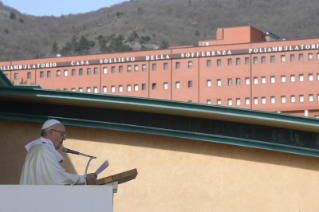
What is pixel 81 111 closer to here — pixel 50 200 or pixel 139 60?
pixel 50 200

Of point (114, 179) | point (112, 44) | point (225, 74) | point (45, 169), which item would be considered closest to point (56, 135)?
point (45, 169)

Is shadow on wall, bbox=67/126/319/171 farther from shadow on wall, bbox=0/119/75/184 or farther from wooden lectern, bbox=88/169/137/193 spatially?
wooden lectern, bbox=88/169/137/193

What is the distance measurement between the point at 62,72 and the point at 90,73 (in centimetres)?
572

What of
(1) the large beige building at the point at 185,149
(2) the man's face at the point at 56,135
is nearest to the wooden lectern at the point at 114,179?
(2) the man's face at the point at 56,135

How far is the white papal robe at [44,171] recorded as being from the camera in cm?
632

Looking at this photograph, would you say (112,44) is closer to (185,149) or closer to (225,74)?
(225,74)

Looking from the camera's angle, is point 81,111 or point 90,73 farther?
point 90,73

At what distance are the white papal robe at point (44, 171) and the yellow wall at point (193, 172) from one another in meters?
8.49

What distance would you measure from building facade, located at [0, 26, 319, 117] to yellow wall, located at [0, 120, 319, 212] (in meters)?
81.7

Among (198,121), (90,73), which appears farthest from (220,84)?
(198,121)

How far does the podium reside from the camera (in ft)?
19.4

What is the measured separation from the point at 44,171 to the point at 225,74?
307ft

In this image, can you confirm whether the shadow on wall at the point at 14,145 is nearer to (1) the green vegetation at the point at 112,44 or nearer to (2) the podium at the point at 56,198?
(2) the podium at the point at 56,198

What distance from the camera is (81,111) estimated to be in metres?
15.6
